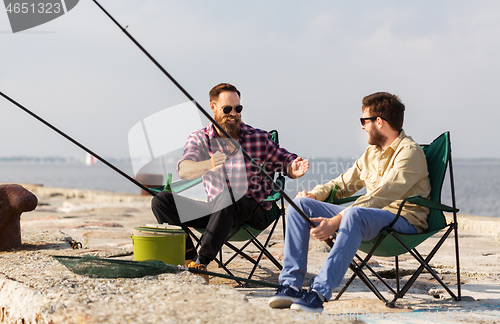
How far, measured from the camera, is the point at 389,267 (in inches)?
131

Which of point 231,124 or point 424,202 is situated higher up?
point 231,124

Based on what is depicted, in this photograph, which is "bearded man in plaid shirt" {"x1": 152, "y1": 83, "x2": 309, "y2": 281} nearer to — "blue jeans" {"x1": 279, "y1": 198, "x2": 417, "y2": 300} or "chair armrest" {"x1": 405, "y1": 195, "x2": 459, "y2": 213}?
"blue jeans" {"x1": 279, "y1": 198, "x2": 417, "y2": 300}

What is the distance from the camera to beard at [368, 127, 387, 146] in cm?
251

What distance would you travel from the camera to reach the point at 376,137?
8.25 feet

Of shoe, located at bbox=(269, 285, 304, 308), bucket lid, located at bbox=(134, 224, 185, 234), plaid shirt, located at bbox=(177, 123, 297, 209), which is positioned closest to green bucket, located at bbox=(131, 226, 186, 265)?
bucket lid, located at bbox=(134, 224, 185, 234)

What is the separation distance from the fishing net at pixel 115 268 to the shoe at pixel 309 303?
0.62m

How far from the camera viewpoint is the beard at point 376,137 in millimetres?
2508

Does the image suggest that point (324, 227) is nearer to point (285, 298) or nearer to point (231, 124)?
point (285, 298)

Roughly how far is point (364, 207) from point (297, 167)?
72cm

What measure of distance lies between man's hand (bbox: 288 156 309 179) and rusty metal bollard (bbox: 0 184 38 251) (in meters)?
1.75

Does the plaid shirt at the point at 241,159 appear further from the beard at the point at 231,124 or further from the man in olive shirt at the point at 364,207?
the man in olive shirt at the point at 364,207

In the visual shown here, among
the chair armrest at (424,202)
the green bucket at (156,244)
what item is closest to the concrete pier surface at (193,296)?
the green bucket at (156,244)

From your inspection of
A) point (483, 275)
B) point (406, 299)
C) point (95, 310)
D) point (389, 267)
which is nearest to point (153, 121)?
point (95, 310)

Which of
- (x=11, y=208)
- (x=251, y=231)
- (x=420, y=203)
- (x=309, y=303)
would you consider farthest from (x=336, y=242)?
(x=11, y=208)
